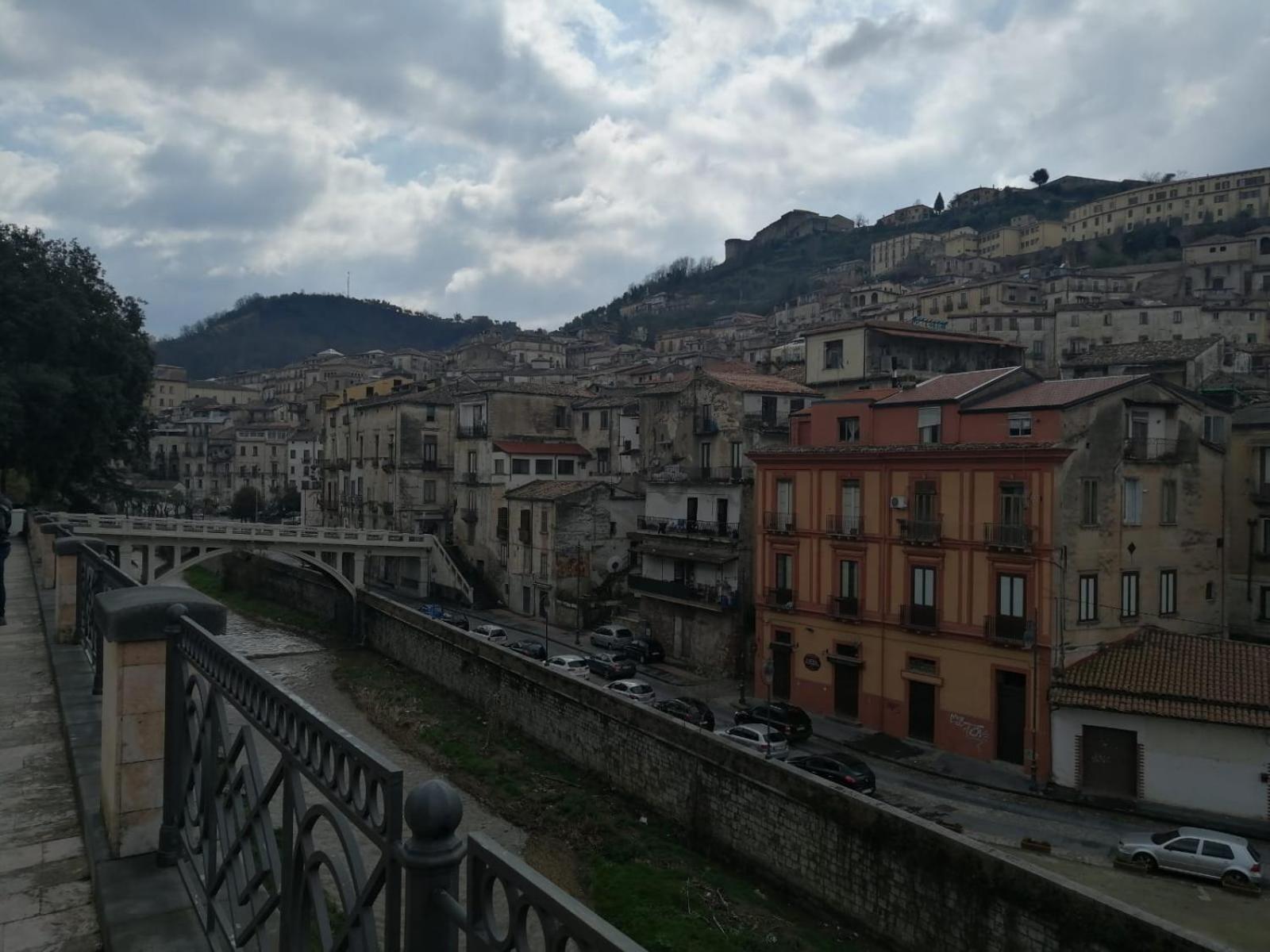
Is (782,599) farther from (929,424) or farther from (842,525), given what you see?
(929,424)

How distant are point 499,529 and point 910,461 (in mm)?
25405

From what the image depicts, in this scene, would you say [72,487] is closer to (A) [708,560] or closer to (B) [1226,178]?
(A) [708,560]

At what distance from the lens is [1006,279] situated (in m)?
82.9

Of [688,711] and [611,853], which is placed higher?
[688,711]

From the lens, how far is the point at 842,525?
2655 centimetres

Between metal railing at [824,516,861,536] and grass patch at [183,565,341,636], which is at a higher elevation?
metal railing at [824,516,861,536]

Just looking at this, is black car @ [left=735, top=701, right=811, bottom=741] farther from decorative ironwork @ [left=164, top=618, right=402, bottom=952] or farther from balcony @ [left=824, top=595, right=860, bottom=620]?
decorative ironwork @ [left=164, top=618, right=402, bottom=952]

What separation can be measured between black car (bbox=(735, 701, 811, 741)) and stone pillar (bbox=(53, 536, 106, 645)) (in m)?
16.8

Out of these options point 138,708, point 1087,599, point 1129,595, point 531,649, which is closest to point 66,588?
point 138,708

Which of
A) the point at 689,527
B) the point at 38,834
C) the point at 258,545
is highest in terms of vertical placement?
the point at 38,834

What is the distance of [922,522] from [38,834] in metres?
22.1

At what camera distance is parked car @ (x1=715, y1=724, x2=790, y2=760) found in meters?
21.1

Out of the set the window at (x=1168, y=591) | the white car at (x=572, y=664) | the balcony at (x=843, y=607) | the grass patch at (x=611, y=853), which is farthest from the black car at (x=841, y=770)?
the white car at (x=572, y=664)

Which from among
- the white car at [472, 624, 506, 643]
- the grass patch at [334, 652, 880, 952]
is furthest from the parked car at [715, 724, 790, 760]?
the white car at [472, 624, 506, 643]
